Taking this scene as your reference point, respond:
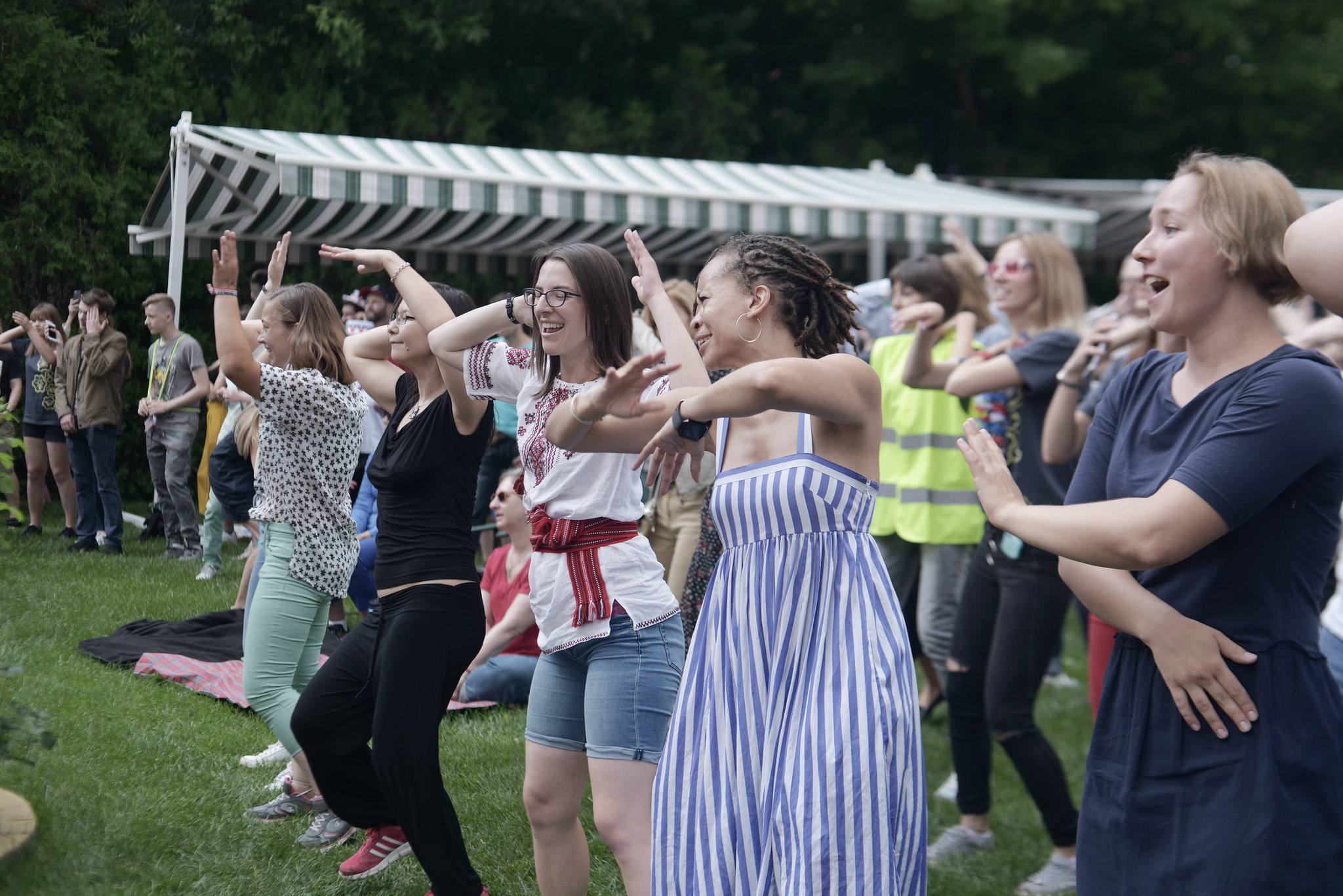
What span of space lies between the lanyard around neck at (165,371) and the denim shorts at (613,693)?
1.16 m

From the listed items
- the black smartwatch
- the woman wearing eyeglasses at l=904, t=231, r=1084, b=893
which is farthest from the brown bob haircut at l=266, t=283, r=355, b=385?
the woman wearing eyeglasses at l=904, t=231, r=1084, b=893

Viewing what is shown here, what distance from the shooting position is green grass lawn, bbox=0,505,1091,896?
2.32 metres

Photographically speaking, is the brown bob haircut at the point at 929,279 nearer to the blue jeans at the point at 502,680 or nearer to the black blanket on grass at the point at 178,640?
the blue jeans at the point at 502,680

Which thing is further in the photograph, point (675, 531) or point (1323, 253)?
point (675, 531)

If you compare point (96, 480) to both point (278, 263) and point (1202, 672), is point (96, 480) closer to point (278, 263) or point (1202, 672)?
point (278, 263)

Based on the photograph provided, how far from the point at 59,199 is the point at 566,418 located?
1.28 meters

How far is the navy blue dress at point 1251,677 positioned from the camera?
5.95 feet

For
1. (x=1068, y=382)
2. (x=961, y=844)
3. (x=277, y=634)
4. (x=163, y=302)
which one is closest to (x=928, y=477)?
(x=1068, y=382)

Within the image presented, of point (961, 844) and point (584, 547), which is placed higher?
point (584, 547)

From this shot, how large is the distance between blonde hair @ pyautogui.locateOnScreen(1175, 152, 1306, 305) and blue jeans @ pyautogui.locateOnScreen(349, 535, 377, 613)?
2.60 meters

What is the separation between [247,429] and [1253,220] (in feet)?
8.49

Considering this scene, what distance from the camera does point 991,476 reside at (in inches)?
79.0

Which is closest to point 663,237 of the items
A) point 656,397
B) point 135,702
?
point 656,397

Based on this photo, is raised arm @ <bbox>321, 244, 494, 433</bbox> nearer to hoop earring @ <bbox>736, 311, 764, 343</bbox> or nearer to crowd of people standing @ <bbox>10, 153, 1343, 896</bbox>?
crowd of people standing @ <bbox>10, 153, 1343, 896</bbox>
